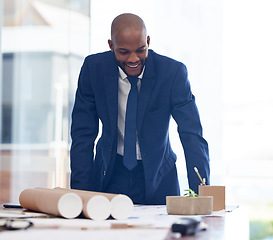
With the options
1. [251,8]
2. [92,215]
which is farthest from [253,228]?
[92,215]

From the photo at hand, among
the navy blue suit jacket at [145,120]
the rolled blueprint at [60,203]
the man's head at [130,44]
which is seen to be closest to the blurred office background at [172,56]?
the navy blue suit jacket at [145,120]

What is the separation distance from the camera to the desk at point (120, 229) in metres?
0.89

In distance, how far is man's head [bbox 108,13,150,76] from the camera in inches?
63.9

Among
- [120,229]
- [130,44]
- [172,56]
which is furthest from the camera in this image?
[172,56]

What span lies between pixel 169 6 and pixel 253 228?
5.16 ft

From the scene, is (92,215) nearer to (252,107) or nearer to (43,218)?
(43,218)

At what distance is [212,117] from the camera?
322 centimetres

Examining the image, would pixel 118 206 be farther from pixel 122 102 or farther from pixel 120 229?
pixel 122 102

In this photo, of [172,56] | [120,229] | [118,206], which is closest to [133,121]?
[118,206]

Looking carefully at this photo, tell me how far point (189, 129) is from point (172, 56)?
164 cm

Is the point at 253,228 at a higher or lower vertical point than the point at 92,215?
lower

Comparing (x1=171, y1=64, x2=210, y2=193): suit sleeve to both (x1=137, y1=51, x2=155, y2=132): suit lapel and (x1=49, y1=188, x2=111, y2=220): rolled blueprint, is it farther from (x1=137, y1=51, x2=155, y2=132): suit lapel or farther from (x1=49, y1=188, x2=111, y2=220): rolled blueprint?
(x1=49, y1=188, x2=111, y2=220): rolled blueprint

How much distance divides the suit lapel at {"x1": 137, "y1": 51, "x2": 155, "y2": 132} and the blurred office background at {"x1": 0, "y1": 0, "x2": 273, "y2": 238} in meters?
1.49

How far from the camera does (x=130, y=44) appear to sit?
5.33 feet
